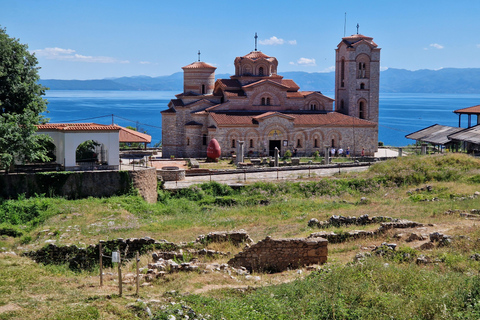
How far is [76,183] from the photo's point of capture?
25.8m

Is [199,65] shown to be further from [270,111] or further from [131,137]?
[131,137]

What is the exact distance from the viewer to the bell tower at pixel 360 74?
47500mm

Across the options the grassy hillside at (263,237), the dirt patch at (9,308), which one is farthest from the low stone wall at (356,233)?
the dirt patch at (9,308)

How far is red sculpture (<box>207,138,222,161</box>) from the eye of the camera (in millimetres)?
39438

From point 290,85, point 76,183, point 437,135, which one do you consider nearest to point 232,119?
point 290,85

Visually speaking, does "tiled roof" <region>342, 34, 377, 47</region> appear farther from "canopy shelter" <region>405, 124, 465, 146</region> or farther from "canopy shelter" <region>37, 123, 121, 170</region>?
"canopy shelter" <region>37, 123, 121, 170</region>

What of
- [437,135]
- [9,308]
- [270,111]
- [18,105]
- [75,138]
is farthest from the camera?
[270,111]

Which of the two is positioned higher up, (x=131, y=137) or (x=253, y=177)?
(x=131, y=137)

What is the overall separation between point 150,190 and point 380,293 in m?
17.9

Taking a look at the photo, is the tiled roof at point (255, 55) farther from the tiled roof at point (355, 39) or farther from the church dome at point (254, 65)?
the tiled roof at point (355, 39)

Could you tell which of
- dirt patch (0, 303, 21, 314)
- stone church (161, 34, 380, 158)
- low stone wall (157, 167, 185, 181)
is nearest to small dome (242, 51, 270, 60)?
stone church (161, 34, 380, 158)

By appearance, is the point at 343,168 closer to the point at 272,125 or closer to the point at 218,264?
the point at 272,125

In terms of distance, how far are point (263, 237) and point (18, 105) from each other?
48.8 feet

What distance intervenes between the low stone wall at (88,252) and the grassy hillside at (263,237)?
23.6 inches
